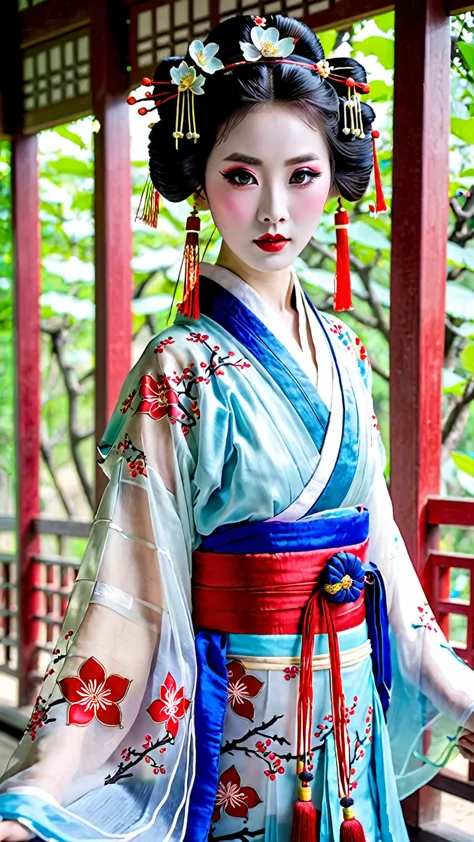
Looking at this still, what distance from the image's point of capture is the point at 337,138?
1.57m

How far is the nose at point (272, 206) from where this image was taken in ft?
4.85

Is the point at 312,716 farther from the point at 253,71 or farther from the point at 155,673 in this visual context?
the point at 253,71

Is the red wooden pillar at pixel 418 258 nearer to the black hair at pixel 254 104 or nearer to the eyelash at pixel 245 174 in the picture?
the black hair at pixel 254 104

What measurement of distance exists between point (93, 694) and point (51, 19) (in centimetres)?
292

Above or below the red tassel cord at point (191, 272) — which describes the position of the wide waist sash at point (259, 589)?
below

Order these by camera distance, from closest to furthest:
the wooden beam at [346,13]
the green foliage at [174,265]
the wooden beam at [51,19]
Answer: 1. the wooden beam at [346,13]
2. the green foliage at [174,265]
3. the wooden beam at [51,19]

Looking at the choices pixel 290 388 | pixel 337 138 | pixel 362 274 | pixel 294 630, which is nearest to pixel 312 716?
pixel 294 630

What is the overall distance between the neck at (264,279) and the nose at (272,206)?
12 cm

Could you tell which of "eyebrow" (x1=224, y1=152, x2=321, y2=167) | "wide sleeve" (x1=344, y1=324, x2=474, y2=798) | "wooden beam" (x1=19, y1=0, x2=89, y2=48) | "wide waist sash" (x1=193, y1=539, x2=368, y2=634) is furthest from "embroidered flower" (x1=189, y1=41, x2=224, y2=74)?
"wooden beam" (x1=19, y1=0, x2=89, y2=48)

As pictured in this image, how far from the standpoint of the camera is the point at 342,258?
5.50ft

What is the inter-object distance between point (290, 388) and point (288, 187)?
32 cm

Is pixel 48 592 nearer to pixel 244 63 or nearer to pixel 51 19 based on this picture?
pixel 51 19

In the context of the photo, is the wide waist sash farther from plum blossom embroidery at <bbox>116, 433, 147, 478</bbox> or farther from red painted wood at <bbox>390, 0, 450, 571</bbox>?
red painted wood at <bbox>390, 0, 450, 571</bbox>

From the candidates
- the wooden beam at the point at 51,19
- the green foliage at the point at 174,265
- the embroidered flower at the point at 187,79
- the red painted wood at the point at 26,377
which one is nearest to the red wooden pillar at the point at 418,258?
the green foliage at the point at 174,265
